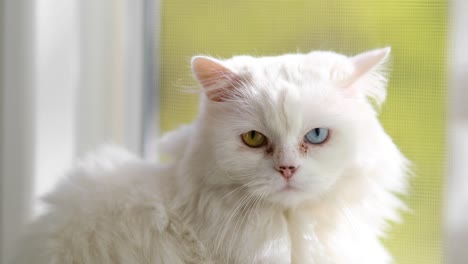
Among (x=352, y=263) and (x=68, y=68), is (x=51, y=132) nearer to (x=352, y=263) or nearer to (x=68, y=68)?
(x=68, y=68)

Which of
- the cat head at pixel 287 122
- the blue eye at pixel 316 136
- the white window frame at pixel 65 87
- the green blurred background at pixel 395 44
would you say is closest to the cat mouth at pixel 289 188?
the cat head at pixel 287 122

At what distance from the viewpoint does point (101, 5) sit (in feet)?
6.18

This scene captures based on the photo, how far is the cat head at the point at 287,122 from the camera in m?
1.23

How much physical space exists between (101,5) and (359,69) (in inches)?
38.9

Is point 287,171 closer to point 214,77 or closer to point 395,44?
point 214,77

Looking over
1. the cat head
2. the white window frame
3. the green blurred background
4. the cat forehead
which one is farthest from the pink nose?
the white window frame

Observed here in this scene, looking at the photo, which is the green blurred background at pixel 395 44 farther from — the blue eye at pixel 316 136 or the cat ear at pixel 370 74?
the blue eye at pixel 316 136

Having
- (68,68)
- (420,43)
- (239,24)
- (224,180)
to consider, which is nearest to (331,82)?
(224,180)

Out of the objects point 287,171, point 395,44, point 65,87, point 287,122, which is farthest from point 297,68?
point 65,87

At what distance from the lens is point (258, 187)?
4.07ft

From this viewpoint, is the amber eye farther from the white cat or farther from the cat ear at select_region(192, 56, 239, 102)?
the cat ear at select_region(192, 56, 239, 102)

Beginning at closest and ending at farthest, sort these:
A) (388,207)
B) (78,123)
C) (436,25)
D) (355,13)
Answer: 1. (388,207)
2. (436,25)
3. (355,13)
4. (78,123)

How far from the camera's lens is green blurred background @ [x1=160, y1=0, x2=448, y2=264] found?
1.62 m

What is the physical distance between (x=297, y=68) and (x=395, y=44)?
19.6 inches
